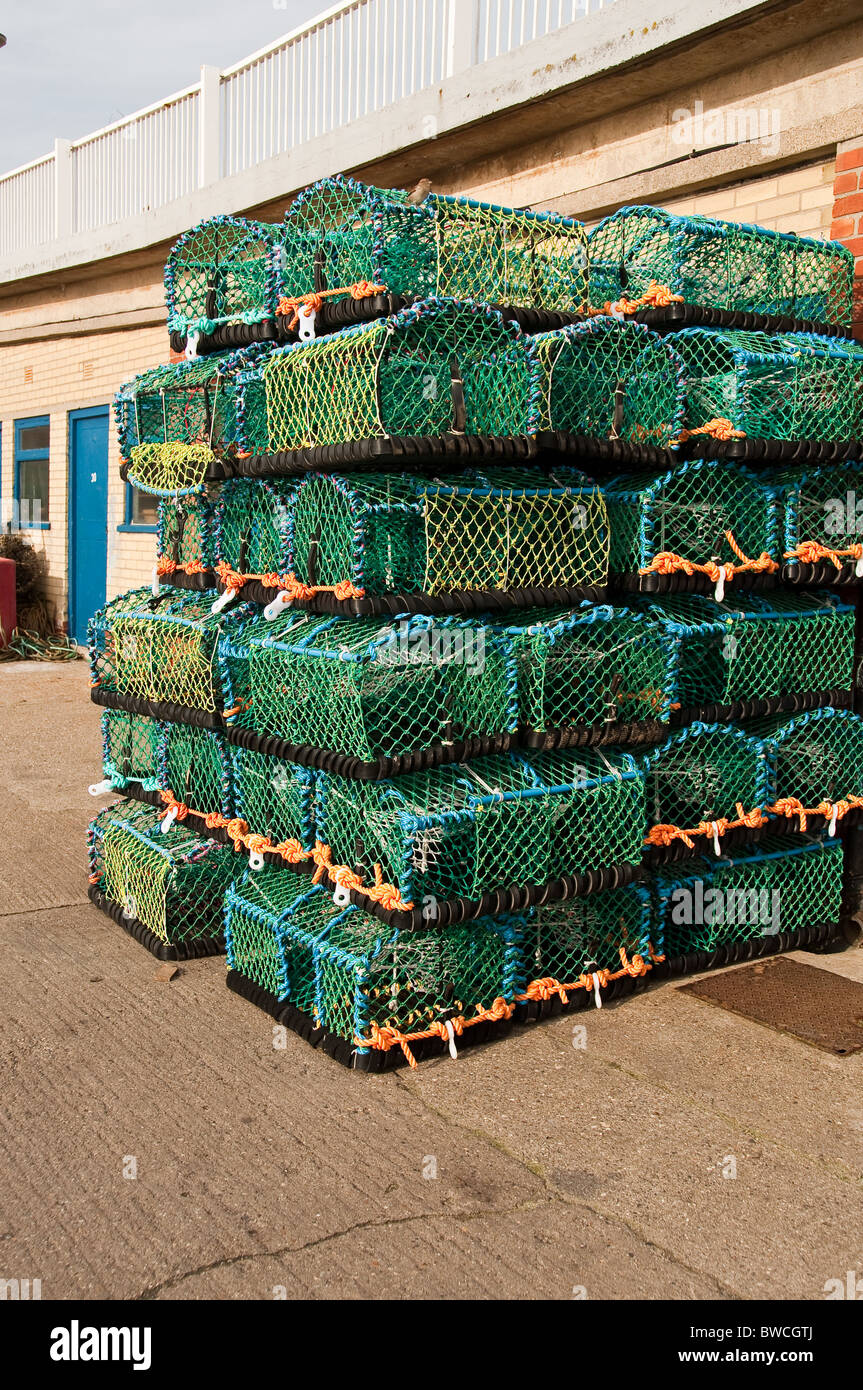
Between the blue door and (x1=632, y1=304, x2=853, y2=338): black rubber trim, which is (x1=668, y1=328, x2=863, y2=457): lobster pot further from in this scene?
the blue door

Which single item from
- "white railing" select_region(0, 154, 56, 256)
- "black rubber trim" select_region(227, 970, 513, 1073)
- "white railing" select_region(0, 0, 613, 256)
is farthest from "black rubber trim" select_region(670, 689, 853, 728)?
"white railing" select_region(0, 154, 56, 256)

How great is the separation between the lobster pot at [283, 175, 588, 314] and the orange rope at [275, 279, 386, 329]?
0.10 feet

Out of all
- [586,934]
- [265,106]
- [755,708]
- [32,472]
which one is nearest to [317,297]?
[755,708]

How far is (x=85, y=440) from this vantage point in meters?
14.7

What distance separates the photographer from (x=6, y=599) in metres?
14.3

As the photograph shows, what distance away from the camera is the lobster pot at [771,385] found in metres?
4.82

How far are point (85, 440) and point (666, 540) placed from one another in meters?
11.3

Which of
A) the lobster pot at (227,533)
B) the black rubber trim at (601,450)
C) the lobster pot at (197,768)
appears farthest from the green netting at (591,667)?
the lobster pot at (197,768)

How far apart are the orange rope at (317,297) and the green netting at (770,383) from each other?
128 centimetres

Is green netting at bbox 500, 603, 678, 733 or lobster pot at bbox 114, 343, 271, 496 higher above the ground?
lobster pot at bbox 114, 343, 271, 496

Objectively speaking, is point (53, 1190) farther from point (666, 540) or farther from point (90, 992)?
point (666, 540)

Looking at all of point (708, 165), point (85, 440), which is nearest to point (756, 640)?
point (708, 165)

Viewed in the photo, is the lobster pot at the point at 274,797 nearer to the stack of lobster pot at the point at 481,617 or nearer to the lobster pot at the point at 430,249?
the stack of lobster pot at the point at 481,617

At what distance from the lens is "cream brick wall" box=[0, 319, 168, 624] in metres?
13.4
